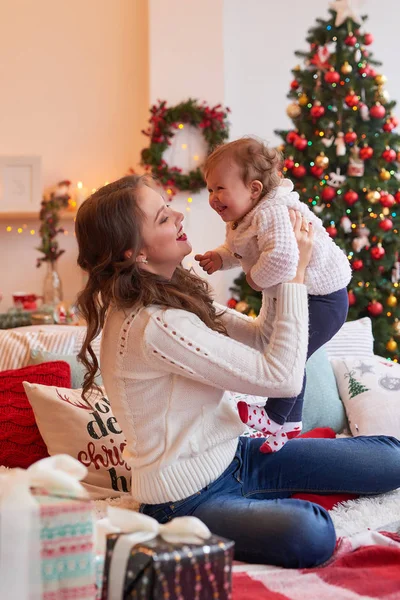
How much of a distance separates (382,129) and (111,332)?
2825 millimetres

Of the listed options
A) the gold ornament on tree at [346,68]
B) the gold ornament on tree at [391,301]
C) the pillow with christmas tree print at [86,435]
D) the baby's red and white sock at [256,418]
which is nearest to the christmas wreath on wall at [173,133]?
the gold ornament on tree at [346,68]

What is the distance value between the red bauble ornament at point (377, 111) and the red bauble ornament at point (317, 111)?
0.85ft

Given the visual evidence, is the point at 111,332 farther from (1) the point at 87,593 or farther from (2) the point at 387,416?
(2) the point at 387,416

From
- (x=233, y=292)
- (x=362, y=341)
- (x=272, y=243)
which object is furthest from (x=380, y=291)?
(x=272, y=243)

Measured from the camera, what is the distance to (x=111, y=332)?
5.76ft

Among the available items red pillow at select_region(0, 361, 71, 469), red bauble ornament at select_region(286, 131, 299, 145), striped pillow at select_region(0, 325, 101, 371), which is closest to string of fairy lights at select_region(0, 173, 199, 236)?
red bauble ornament at select_region(286, 131, 299, 145)

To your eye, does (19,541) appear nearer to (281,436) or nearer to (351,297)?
(281,436)

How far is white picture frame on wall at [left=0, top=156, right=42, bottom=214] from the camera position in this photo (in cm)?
474

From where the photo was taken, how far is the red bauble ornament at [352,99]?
4.00m

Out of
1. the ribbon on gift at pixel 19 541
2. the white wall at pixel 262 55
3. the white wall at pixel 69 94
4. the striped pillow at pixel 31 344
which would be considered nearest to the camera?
the ribbon on gift at pixel 19 541

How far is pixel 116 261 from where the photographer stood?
1.75 meters

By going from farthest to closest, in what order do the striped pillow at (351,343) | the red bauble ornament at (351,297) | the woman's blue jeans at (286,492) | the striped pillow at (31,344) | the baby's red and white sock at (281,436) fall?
the red bauble ornament at (351,297)
the striped pillow at (351,343)
the striped pillow at (31,344)
the baby's red and white sock at (281,436)
the woman's blue jeans at (286,492)

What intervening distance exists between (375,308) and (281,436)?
2260mm

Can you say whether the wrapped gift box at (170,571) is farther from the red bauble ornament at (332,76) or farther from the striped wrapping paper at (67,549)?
the red bauble ornament at (332,76)
